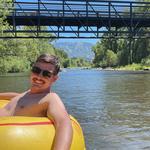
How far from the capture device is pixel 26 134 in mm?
4680

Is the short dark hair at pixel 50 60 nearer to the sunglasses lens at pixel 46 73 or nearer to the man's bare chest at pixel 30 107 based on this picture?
the sunglasses lens at pixel 46 73

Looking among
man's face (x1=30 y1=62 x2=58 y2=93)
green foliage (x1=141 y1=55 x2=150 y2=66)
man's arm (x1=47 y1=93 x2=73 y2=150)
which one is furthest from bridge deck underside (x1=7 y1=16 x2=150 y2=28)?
man's arm (x1=47 y1=93 x2=73 y2=150)

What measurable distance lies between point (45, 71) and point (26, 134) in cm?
59

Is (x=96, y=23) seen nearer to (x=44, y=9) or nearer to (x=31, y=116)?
(x=44, y=9)

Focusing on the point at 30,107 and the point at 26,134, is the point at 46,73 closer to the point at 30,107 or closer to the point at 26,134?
the point at 30,107

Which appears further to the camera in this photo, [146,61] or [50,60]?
[146,61]

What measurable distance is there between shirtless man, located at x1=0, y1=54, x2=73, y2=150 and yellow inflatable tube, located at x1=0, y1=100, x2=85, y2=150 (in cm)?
10

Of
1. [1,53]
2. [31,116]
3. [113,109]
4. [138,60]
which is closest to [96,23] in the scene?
[1,53]

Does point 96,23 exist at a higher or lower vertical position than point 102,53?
higher

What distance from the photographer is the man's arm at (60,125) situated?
448 centimetres

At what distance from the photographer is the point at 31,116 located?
5086mm

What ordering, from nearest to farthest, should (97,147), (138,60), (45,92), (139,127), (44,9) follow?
1. (45,92)
2. (97,147)
3. (139,127)
4. (44,9)
5. (138,60)

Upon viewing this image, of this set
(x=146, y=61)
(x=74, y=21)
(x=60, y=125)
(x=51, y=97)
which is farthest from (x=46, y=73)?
(x=146, y=61)

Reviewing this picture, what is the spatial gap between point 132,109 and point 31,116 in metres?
12.4
